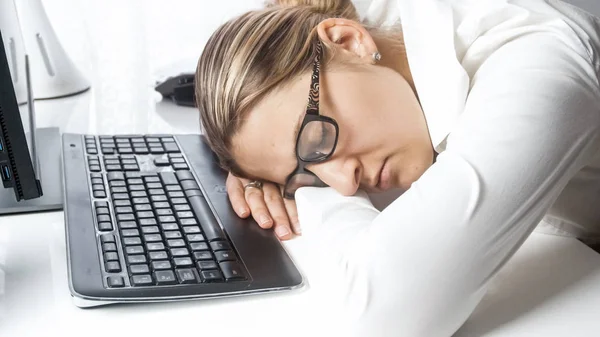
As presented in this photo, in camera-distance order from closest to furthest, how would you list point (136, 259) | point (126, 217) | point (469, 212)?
1. point (469, 212)
2. point (136, 259)
3. point (126, 217)

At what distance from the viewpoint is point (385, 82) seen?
0.83 meters

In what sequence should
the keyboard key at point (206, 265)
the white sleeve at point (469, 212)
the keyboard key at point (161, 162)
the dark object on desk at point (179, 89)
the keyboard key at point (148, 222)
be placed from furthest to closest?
the dark object on desk at point (179, 89), the keyboard key at point (161, 162), the keyboard key at point (148, 222), the keyboard key at point (206, 265), the white sleeve at point (469, 212)

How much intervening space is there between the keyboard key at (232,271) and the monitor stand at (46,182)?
296 millimetres

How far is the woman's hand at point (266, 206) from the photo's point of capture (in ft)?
2.75

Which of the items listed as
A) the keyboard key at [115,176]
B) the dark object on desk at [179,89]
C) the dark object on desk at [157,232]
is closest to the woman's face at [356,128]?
the dark object on desk at [157,232]

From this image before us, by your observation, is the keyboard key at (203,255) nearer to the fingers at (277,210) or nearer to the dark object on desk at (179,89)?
the fingers at (277,210)

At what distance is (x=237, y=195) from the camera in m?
0.90

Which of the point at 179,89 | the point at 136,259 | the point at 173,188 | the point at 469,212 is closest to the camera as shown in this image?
the point at 469,212

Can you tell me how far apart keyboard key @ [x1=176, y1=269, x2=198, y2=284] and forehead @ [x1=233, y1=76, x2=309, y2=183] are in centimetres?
19

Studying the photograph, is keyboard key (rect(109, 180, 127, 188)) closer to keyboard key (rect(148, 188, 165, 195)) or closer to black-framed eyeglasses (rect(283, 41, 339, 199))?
keyboard key (rect(148, 188, 165, 195))

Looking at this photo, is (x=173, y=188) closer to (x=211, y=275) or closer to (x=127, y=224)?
(x=127, y=224)

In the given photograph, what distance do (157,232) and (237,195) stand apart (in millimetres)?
147

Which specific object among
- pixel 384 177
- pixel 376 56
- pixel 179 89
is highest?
pixel 376 56

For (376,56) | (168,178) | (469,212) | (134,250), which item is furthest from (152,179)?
(469,212)
